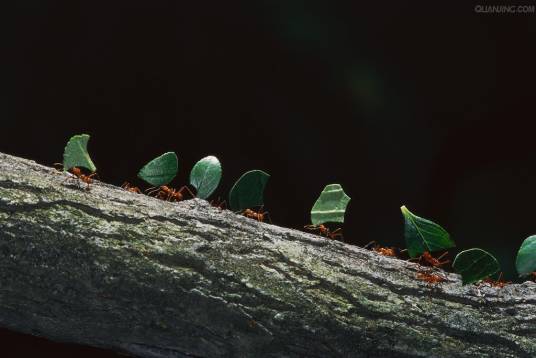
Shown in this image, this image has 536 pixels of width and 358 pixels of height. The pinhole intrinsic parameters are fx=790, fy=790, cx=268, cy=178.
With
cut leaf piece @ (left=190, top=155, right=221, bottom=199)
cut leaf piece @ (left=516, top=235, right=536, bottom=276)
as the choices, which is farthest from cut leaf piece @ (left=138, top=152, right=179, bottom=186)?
cut leaf piece @ (left=516, top=235, right=536, bottom=276)

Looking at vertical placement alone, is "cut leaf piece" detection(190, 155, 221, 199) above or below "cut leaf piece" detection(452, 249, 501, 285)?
above

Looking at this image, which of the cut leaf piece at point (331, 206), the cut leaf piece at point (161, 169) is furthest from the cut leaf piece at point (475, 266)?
the cut leaf piece at point (161, 169)

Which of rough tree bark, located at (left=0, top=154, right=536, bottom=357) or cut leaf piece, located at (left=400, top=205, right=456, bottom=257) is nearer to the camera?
rough tree bark, located at (left=0, top=154, right=536, bottom=357)

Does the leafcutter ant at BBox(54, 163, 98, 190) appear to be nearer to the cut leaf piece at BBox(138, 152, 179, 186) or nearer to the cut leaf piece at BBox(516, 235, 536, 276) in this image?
the cut leaf piece at BBox(138, 152, 179, 186)

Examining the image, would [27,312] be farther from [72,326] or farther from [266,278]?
[266,278]

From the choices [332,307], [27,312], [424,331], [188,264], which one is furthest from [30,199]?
[424,331]

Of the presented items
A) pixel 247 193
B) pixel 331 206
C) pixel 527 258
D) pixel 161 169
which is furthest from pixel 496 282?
pixel 161 169

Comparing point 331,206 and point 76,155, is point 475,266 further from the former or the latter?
point 76,155

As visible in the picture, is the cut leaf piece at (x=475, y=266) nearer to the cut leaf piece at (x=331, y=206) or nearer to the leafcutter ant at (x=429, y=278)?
the leafcutter ant at (x=429, y=278)
